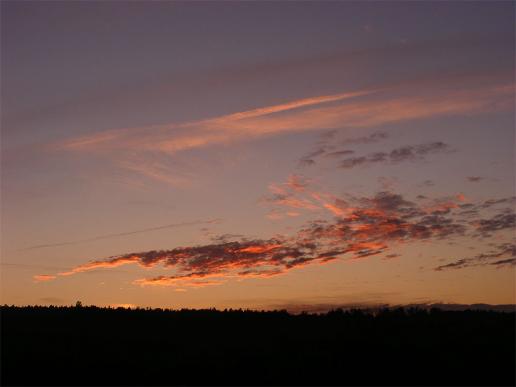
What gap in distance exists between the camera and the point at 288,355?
32938 mm

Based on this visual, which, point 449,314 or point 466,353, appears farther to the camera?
point 449,314

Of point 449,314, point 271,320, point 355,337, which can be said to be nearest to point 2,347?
point 271,320

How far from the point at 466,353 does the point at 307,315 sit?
607 inches

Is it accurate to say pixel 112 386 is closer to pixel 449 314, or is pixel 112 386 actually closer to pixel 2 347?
pixel 2 347

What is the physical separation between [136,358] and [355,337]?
40.0 feet

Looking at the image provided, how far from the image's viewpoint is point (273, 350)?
111ft

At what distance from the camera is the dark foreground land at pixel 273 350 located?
97.2ft

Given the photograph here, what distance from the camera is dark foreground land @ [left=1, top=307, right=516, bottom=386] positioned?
29641 millimetres

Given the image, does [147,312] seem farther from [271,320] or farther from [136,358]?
[136,358]

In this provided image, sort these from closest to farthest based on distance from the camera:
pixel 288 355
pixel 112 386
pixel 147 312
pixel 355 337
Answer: pixel 112 386
pixel 288 355
pixel 355 337
pixel 147 312

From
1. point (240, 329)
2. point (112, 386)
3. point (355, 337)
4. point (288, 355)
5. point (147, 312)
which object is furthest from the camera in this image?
point (147, 312)

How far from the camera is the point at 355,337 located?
118 feet

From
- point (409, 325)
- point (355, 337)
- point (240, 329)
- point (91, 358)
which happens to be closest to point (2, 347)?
point (91, 358)

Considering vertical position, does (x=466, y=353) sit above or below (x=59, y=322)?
below
